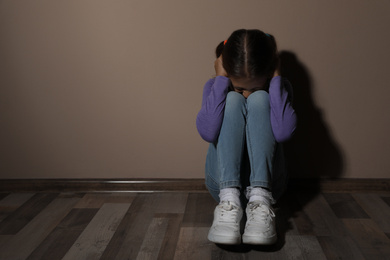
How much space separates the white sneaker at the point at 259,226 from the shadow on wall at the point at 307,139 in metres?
0.53

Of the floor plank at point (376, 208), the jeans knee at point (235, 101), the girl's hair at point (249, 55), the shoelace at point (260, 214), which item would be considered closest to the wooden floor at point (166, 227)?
the floor plank at point (376, 208)

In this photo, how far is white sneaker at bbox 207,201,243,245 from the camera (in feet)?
3.94

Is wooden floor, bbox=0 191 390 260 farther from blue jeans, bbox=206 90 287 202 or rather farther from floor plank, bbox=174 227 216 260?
blue jeans, bbox=206 90 287 202

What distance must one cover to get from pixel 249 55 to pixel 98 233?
820 mm

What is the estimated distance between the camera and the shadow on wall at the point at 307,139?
1.63m

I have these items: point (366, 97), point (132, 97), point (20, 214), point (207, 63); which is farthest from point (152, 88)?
point (366, 97)

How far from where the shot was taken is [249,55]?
4.07ft

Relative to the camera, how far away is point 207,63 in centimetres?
Answer: 163

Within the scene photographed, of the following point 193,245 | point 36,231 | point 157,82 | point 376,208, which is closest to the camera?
point 193,245

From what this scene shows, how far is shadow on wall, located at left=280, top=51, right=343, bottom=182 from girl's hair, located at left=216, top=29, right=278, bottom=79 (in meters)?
0.36

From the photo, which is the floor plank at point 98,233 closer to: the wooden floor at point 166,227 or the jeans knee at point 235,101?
the wooden floor at point 166,227

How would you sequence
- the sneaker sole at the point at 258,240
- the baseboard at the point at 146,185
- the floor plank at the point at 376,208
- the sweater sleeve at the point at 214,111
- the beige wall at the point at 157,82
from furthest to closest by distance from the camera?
the baseboard at the point at 146,185 < the beige wall at the point at 157,82 < the floor plank at the point at 376,208 < the sweater sleeve at the point at 214,111 < the sneaker sole at the point at 258,240

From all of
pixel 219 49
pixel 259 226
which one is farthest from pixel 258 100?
pixel 259 226

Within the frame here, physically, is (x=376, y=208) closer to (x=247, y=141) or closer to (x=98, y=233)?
(x=247, y=141)
